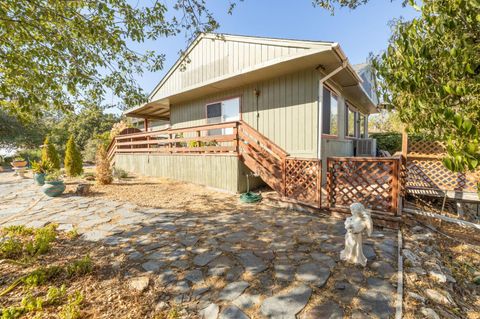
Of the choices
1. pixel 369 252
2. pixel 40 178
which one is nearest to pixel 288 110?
pixel 369 252

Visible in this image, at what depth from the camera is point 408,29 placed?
6.50 feet

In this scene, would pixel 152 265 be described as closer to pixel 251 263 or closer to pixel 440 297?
pixel 251 263

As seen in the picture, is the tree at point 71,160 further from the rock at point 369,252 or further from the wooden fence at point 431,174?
the wooden fence at point 431,174

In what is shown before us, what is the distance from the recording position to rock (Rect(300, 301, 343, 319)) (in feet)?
5.65

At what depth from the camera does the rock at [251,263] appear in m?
2.36

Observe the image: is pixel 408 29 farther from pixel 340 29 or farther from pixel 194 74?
pixel 194 74

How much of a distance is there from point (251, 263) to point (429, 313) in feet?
5.29

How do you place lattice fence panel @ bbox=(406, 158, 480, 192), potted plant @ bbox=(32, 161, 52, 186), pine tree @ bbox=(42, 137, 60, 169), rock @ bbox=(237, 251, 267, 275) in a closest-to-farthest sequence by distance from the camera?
1. rock @ bbox=(237, 251, 267, 275)
2. lattice fence panel @ bbox=(406, 158, 480, 192)
3. potted plant @ bbox=(32, 161, 52, 186)
4. pine tree @ bbox=(42, 137, 60, 169)

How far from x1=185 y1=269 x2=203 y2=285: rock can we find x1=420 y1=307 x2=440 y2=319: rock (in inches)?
77.5

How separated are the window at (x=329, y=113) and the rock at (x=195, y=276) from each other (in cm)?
504

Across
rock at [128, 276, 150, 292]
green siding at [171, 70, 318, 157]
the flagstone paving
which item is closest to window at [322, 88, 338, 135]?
green siding at [171, 70, 318, 157]

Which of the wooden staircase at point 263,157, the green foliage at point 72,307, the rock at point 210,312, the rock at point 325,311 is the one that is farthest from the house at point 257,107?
the green foliage at point 72,307

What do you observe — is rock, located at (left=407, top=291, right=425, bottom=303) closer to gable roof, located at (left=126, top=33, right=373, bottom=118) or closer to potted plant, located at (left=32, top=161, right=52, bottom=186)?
gable roof, located at (left=126, top=33, right=373, bottom=118)

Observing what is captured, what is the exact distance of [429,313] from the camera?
1.78 m
